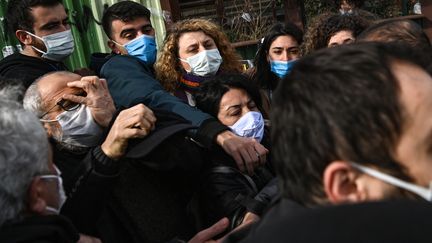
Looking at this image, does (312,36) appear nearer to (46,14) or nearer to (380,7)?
(46,14)

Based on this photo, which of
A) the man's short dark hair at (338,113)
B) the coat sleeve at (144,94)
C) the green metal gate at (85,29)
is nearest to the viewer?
the man's short dark hair at (338,113)

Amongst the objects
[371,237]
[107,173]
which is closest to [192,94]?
[107,173]

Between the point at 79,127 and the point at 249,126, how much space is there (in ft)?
2.85

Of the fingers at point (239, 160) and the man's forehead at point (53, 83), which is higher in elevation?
the man's forehead at point (53, 83)

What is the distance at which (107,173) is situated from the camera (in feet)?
5.54

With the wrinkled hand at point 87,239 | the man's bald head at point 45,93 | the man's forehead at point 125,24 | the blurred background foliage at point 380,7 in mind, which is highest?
the man's forehead at point 125,24

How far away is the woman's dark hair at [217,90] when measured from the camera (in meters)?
2.46

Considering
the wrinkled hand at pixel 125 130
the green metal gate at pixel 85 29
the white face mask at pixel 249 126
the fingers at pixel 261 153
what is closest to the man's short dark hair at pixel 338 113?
the wrinkled hand at pixel 125 130

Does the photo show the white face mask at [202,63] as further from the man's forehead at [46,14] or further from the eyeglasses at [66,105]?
the eyeglasses at [66,105]

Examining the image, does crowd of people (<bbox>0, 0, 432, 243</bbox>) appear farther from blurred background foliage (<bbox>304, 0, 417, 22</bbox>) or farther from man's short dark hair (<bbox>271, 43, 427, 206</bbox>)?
blurred background foliage (<bbox>304, 0, 417, 22</bbox>)

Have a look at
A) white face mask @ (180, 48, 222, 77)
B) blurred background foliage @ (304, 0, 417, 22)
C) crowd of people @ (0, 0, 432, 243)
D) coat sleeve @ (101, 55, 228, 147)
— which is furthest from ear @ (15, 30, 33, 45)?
blurred background foliage @ (304, 0, 417, 22)

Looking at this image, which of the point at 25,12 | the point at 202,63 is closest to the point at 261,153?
the point at 202,63

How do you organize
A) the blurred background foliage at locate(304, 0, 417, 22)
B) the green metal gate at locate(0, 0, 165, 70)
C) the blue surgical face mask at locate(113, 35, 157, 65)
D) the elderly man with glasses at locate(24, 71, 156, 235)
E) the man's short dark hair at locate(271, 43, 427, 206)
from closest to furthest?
A: the man's short dark hair at locate(271, 43, 427, 206) < the elderly man with glasses at locate(24, 71, 156, 235) < the blue surgical face mask at locate(113, 35, 157, 65) < the green metal gate at locate(0, 0, 165, 70) < the blurred background foliage at locate(304, 0, 417, 22)

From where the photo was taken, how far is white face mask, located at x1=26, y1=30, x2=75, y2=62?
9.20 feet
